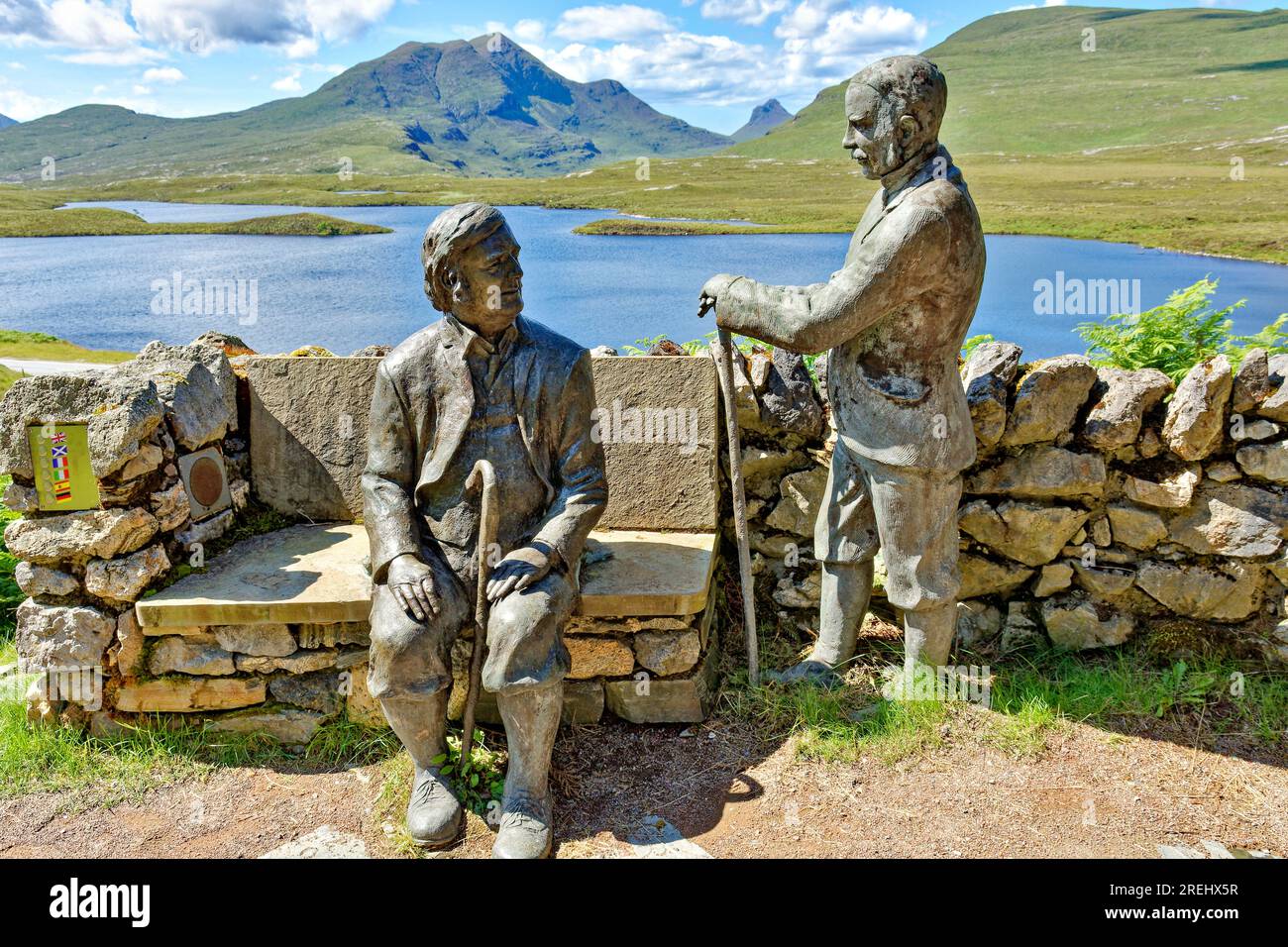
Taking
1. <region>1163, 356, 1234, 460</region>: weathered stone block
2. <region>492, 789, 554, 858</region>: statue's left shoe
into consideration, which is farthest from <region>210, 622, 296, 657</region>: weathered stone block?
<region>1163, 356, 1234, 460</region>: weathered stone block

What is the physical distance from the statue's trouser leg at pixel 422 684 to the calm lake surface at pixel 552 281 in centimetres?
163

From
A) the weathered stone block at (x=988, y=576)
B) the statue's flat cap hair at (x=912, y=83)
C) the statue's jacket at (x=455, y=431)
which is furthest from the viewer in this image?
the weathered stone block at (x=988, y=576)

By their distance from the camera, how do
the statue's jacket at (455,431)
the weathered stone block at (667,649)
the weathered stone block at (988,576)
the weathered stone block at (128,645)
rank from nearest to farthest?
the statue's jacket at (455,431)
the weathered stone block at (128,645)
the weathered stone block at (667,649)
the weathered stone block at (988,576)

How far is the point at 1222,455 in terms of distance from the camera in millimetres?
3840

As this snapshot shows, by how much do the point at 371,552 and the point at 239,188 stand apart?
58794mm

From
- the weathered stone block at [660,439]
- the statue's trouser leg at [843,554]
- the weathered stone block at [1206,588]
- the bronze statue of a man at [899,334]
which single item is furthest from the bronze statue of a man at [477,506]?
the weathered stone block at [1206,588]

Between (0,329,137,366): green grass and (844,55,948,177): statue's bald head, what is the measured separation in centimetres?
1323

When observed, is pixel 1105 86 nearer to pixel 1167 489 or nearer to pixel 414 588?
pixel 1167 489

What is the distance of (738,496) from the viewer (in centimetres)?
395

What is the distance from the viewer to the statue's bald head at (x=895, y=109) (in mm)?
3213

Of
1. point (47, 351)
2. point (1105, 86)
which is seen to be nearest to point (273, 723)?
point (47, 351)

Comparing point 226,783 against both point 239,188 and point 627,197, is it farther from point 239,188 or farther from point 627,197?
point 239,188

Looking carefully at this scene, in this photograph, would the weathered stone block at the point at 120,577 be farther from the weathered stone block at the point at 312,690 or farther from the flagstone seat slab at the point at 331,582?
the weathered stone block at the point at 312,690

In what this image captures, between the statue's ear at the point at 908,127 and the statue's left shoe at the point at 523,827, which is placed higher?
the statue's ear at the point at 908,127
